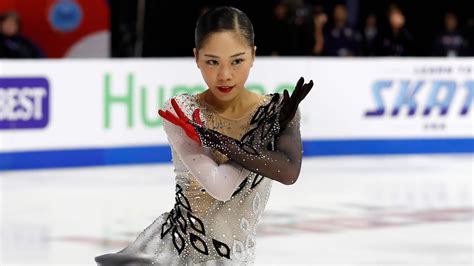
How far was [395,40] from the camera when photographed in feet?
42.1

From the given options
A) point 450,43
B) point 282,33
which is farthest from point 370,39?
point 282,33

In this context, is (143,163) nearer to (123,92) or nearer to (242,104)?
(123,92)

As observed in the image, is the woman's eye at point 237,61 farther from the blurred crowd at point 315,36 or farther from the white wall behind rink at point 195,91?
the blurred crowd at point 315,36

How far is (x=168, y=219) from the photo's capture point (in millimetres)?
2787

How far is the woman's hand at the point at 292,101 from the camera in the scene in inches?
103

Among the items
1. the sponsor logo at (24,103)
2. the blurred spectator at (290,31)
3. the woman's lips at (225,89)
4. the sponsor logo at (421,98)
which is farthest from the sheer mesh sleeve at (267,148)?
the blurred spectator at (290,31)

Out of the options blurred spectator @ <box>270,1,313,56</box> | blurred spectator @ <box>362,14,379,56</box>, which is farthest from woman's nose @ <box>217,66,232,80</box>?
blurred spectator @ <box>362,14,379,56</box>

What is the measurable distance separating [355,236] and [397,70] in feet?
16.7

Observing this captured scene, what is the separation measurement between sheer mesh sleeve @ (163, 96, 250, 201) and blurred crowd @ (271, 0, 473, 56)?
9.26 metres

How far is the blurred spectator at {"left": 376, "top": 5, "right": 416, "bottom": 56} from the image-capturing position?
12.8 meters

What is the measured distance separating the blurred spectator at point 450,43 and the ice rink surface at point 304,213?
117 inches

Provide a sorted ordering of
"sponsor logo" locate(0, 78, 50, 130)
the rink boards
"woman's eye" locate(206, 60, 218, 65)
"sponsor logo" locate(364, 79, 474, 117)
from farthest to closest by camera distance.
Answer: "sponsor logo" locate(364, 79, 474, 117) < the rink boards < "sponsor logo" locate(0, 78, 50, 130) < "woman's eye" locate(206, 60, 218, 65)

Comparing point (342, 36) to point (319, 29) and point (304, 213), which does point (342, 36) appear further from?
point (304, 213)

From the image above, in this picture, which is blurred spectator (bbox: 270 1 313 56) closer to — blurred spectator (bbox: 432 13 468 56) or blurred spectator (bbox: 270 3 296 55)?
blurred spectator (bbox: 270 3 296 55)
